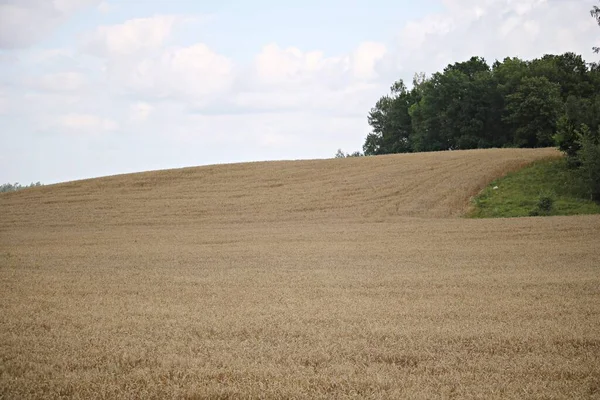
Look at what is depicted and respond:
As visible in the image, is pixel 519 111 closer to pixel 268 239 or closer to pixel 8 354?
pixel 268 239

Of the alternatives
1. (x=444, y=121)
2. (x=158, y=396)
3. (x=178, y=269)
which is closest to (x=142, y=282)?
(x=178, y=269)

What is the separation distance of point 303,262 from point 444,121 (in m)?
59.7

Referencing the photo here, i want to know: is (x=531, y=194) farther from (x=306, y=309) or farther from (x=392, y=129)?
(x=392, y=129)

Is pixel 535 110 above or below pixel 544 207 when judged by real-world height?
above

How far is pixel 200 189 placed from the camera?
147 ft

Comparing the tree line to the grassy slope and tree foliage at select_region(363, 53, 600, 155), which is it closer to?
tree foliage at select_region(363, 53, 600, 155)

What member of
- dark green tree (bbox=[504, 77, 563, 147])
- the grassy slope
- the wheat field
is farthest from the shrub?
dark green tree (bbox=[504, 77, 563, 147])

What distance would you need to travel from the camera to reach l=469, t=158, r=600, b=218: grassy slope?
3372 cm

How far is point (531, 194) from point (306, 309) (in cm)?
2799

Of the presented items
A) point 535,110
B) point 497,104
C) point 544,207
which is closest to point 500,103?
point 497,104

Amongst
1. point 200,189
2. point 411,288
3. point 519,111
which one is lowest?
point 411,288

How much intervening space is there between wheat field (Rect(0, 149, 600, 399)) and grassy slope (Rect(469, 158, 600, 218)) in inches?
128

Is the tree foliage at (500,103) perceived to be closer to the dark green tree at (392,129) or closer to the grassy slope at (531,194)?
the dark green tree at (392,129)

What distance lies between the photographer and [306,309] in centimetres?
1202
